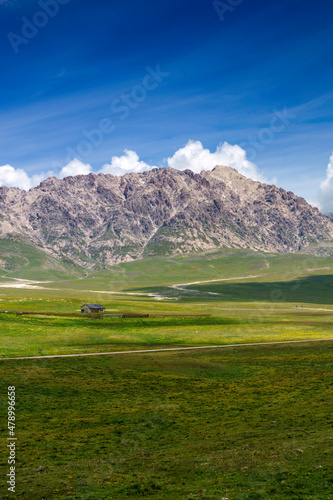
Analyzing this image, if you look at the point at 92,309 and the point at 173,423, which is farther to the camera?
the point at 92,309

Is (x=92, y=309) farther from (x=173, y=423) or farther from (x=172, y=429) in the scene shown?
(x=172, y=429)

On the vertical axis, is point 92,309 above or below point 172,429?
above

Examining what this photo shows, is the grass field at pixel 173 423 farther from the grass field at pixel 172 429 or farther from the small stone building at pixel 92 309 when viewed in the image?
the small stone building at pixel 92 309

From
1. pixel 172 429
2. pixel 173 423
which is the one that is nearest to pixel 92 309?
pixel 173 423

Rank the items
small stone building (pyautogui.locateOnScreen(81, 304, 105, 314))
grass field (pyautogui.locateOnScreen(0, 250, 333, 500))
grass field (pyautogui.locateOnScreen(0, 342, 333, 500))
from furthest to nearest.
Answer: small stone building (pyautogui.locateOnScreen(81, 304, 105, 314)) < grass field (pyautogui.locateOnScreen(0, 250, 333, 500)) < grass field (pyautogui.locateOnScreen(0, 342, 333, 500))

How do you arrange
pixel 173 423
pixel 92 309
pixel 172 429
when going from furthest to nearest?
pixel 92 309 < pixel 173 423 < pixel 172 429

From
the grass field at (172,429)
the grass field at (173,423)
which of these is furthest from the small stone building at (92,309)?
the grass field at (172,429)

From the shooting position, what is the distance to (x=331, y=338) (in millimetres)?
83812

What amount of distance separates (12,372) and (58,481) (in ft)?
98.6

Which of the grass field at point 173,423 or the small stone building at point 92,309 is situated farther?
the small stone building at point 92,309

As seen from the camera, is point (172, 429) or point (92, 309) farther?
point (92, 309)

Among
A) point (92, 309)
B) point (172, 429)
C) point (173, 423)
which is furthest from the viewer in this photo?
point (92, 309)

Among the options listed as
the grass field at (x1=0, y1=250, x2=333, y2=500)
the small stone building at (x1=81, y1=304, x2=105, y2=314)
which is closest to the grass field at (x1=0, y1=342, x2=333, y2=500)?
the grass field at (x1=0, y1=250, x2=333, y2=500)

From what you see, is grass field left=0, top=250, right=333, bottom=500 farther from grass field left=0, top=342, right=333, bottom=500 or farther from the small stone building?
the small stone building
